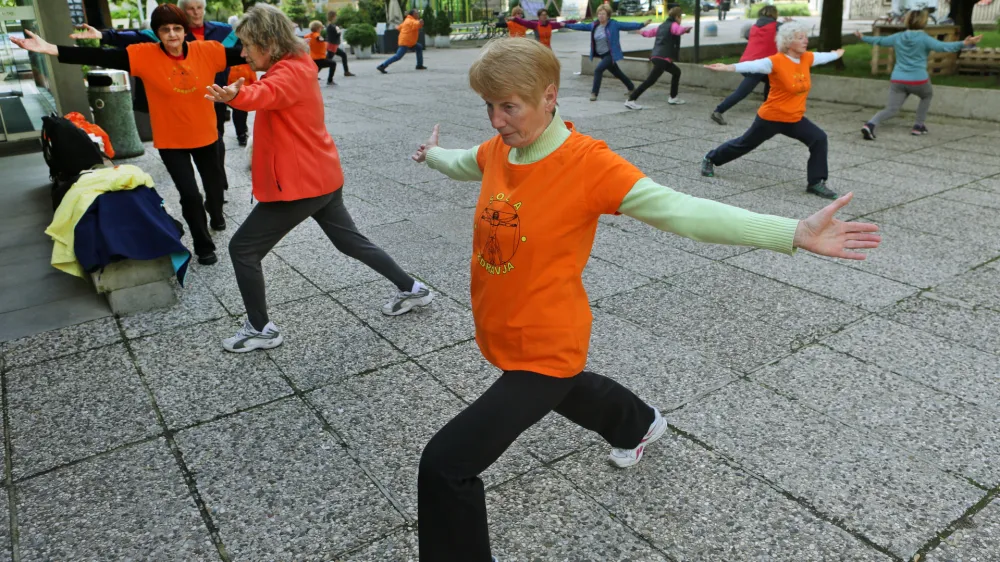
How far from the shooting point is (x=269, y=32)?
3.87m

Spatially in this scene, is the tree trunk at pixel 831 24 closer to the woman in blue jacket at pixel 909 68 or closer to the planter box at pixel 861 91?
the planter box at pixel 861 91

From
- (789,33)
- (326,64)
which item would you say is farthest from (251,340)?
(326,64)

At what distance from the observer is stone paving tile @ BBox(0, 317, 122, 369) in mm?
4285

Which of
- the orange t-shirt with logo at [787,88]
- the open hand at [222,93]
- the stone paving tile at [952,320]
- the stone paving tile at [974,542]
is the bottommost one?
the stone paving tile at [952,320]

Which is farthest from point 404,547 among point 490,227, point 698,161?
point 698,161

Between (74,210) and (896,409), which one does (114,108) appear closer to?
(74,210)

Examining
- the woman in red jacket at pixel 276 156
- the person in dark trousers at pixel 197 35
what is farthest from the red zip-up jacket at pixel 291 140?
the person in dark trousers at pixel 197 35

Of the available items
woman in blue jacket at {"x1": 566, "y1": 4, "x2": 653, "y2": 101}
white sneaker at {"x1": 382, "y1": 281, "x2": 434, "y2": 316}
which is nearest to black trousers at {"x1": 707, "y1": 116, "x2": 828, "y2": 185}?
white sneaker at {"x1": 382, "y1": 281, "x2": 434, "y2": 316}

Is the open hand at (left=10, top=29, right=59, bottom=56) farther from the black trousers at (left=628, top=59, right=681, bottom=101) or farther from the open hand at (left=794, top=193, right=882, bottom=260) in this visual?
the black trousers at (left=628, top=59, right=681, bottom=101)

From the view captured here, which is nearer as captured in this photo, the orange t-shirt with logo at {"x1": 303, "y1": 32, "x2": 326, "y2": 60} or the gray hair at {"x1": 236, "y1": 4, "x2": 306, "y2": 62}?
the gray hair at {"x1": 236, "y1": 4, "x2": 306, "y2": 62}

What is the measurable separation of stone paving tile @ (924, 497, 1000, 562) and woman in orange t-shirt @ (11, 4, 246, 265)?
Result: 16.2ft

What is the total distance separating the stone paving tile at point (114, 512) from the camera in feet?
9.03

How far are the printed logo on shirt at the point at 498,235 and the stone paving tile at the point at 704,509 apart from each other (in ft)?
3.75

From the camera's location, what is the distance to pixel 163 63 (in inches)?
199
